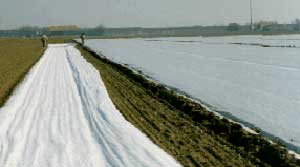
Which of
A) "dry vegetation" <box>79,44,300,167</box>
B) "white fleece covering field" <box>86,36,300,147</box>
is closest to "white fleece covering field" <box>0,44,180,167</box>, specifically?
"dry vegetation" <box>79,44,300,167</box>

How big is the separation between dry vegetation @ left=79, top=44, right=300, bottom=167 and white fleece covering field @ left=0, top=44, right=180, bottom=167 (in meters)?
0.32

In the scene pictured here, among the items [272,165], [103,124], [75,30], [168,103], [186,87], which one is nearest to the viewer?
[272,165]

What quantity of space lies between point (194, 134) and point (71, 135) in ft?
8.15

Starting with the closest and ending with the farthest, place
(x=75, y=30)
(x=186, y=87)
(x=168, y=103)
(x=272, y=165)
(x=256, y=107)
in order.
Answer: (x=272, y=165) < (x=256, y=107) < (x=168, y=103) < (x=186, y=87) < (x=75, y=30)

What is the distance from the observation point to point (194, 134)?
9055 mm

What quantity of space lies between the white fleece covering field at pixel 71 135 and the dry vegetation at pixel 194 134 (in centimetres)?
32

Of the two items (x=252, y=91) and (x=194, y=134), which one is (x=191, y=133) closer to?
(x=194, y=134)

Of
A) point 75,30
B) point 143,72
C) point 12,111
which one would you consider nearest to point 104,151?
point 12,111

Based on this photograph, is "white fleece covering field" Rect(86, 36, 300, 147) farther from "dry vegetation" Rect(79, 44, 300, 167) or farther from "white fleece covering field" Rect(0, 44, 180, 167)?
"white fleece covering field" Rect(0, 44, 180, 167)

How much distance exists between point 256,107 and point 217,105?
3.68 ft

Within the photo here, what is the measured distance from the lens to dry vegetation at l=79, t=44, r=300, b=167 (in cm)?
725

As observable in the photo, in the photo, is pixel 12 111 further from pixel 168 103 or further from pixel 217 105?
pixel 217 105

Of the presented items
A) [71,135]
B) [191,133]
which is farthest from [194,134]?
[71,135]

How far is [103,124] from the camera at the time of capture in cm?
1015
